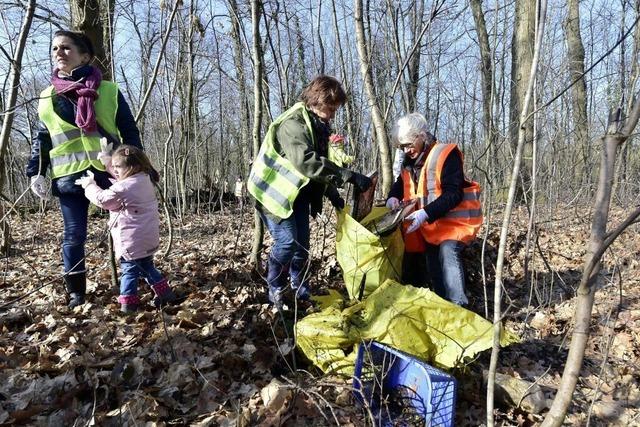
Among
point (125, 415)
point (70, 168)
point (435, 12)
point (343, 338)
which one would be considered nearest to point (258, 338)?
point (343, 338)

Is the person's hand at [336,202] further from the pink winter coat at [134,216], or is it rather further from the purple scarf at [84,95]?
the purple scarf at [84,95]

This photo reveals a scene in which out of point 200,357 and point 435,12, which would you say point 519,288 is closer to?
point 435,12

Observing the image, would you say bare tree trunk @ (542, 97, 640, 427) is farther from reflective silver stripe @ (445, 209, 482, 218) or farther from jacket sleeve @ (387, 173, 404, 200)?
jacket sleeve @ (387, 173, 404, 200)

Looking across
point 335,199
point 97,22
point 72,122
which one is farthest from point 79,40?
point 97,22

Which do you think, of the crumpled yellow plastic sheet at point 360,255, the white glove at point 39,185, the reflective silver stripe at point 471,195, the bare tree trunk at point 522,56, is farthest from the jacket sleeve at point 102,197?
the bare tree trunk at point 522,56

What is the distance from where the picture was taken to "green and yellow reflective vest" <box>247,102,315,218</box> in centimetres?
275

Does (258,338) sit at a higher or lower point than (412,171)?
lower

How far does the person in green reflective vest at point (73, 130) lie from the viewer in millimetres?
2643

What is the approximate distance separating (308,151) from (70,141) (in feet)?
4.95

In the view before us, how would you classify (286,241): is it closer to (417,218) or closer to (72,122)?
(417,218)

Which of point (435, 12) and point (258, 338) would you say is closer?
point (258, 338)

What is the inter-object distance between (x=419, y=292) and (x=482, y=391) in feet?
2.01

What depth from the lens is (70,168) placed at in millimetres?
2721

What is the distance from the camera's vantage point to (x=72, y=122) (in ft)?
8.99
